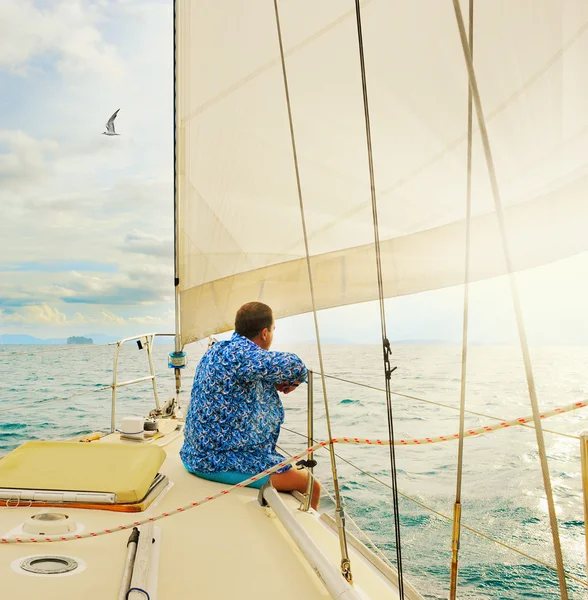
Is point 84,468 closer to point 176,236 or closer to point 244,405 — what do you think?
point 244,405

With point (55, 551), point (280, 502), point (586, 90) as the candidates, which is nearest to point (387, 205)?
point (586, 90)

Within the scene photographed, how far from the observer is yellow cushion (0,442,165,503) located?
1743mm

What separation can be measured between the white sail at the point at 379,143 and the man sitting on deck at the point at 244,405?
0.22 m

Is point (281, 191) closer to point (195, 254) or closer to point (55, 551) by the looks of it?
point (195, 254)

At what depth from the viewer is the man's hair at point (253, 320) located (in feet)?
6.45

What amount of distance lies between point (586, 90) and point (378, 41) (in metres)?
0.59

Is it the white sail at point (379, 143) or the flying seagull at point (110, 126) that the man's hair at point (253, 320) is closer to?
the white sail at point (379, 143)

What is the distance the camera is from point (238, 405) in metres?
1.88

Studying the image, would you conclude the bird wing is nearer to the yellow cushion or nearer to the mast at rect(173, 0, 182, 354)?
the mast at rect(173, 0, 182, 354)

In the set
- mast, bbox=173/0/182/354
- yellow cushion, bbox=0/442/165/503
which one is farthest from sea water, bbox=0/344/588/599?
yellow cushion, bbox=0/442/165/503

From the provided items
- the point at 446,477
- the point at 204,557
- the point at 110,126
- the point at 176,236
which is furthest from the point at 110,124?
the point at 204,557

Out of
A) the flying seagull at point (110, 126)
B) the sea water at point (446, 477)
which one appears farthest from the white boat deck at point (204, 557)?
the flying seagull at point (110, 126)

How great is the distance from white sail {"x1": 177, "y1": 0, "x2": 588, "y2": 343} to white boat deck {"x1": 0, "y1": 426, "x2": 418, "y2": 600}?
2.29 ft

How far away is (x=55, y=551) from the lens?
1384 mm
